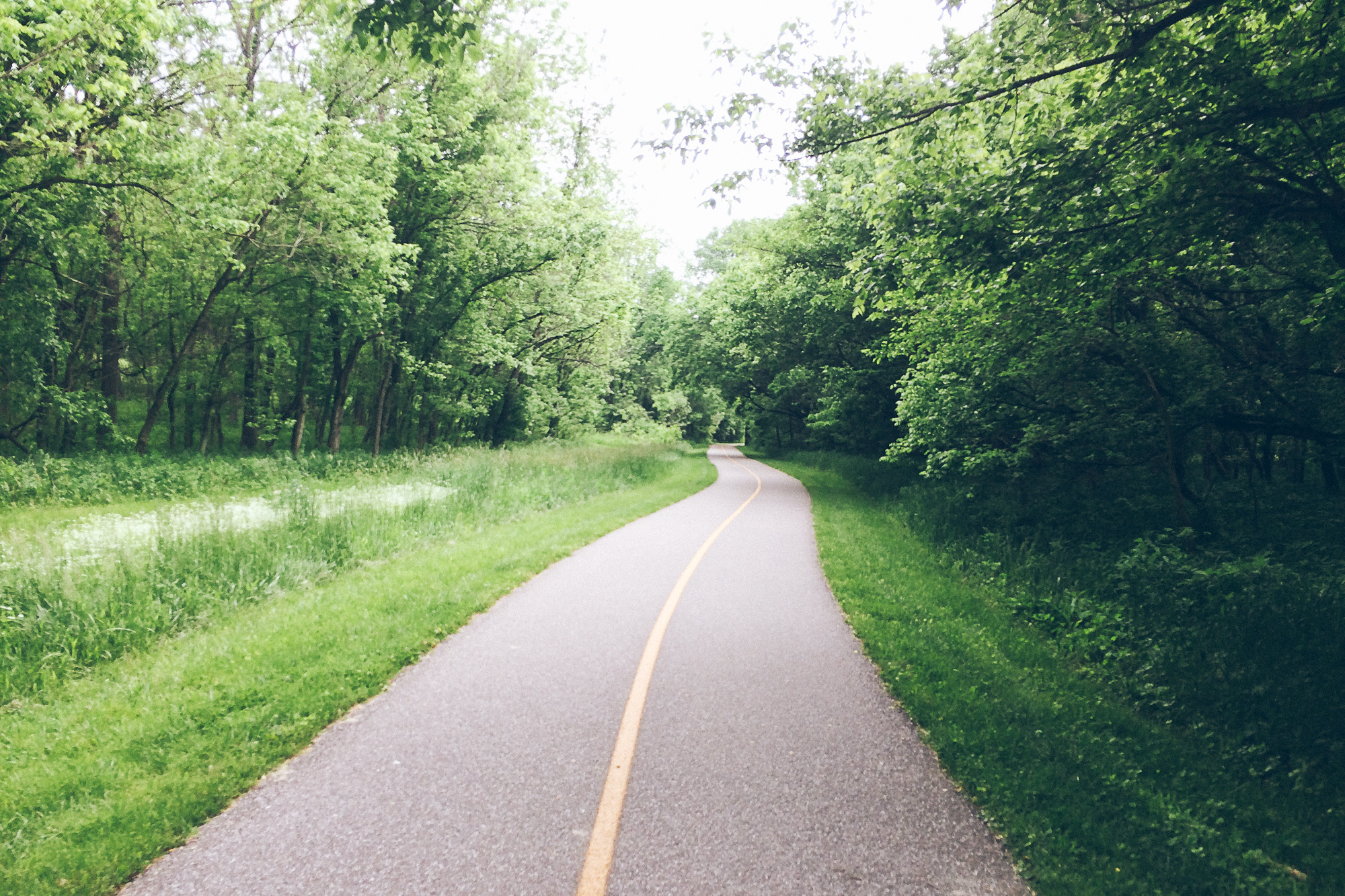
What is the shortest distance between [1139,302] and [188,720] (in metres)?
12.0

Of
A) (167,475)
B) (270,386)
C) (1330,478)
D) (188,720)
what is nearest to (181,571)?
(188,720)

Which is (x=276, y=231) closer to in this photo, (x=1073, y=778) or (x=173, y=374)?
(x=173, y=374)

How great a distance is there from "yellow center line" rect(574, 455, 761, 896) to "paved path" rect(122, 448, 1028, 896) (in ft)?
0.19

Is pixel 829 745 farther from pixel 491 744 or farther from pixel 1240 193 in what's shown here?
pixel 1240 193

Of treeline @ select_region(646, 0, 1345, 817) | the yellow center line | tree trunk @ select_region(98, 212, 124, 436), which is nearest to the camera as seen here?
the yellow center line

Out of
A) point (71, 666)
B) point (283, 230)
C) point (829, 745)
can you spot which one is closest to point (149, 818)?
Answer: point (71, 666)

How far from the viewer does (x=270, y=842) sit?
3.29m

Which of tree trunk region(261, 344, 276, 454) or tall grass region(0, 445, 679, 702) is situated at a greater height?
tree trunk region(261, 344, 276, 454)

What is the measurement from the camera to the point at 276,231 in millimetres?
17344

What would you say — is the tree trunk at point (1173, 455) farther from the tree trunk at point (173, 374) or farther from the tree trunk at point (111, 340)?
the tree trunk at point (111, 340)

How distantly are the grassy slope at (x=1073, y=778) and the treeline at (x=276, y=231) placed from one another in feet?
44.4

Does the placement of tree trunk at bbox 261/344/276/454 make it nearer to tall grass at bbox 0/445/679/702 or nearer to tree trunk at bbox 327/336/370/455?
tree trunk at bbox 327/336/370/455

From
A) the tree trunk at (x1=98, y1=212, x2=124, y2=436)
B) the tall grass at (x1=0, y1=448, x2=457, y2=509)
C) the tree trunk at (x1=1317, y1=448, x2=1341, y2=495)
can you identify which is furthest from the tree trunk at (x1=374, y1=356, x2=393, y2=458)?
the tree trunk at (x1=1317, y1=448, x2=1341, y2=495)

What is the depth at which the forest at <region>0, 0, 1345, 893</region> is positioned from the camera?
5.40 m
